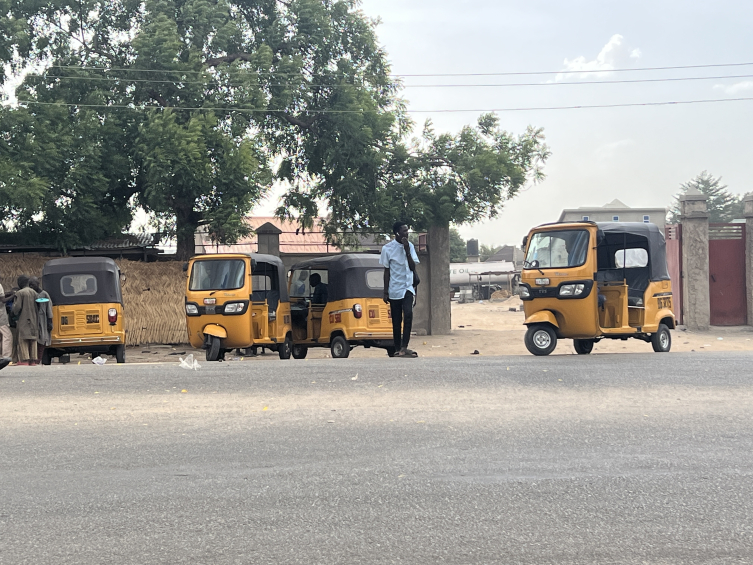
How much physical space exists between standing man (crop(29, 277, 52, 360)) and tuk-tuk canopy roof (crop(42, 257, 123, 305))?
0.61 metres

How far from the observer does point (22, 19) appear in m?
18.8

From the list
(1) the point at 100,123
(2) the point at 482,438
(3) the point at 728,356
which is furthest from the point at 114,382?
(1) the point at 100,123

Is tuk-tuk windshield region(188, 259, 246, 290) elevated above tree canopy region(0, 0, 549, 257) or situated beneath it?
situated beneath

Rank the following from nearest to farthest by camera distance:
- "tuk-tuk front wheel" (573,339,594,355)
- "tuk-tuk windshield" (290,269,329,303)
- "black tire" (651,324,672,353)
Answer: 1. "black tire" (651,324,672,353)
2. "tuk-tuk front wheel" (573,339,594,355)
3. "tuk-tuk windshield" (290,269,329,303)

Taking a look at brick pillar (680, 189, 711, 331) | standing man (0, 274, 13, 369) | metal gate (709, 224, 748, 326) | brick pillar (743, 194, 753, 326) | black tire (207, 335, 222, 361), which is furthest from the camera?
metal gate (709, 224, 748, 326)

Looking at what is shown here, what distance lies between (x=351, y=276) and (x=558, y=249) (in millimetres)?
4686

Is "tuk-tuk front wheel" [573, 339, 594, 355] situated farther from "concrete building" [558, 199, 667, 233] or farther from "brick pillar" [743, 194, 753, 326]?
"concrete building" [558, 199, 667, 233]

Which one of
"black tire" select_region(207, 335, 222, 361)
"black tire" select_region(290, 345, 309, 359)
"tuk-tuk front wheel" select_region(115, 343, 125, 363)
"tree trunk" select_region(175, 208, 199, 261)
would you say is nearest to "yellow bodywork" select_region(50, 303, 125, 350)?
"tuk-tuk front wheel" select_region(115, 343, 125, 363)

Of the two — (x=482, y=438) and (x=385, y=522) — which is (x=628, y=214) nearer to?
(x=482, y=438)

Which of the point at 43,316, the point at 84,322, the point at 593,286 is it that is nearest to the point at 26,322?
the point at 43,316

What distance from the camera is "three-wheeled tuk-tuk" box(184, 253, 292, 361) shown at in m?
14.1

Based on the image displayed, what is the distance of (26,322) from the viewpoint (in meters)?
14.3

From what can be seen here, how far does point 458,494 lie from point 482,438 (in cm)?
137

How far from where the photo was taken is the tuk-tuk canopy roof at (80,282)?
15.5 metres
